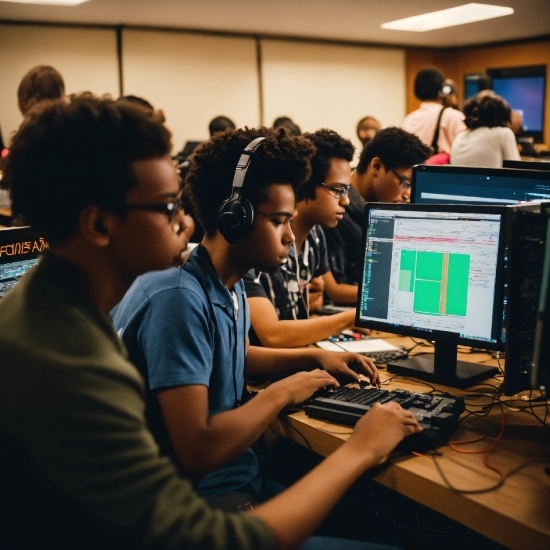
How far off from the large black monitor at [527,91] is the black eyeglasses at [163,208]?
8880 mm

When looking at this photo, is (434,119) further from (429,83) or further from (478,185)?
(478,185)

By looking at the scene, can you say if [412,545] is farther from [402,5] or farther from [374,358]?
[402,5]

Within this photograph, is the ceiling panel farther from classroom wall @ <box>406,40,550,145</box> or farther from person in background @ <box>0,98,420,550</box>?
person in background @ <box>0,98,420,550</box>

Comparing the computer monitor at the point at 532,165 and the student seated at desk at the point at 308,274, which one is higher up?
the computer monitor at the point at 532,165

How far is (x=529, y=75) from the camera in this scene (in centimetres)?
893

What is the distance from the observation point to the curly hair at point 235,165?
158 centimetres

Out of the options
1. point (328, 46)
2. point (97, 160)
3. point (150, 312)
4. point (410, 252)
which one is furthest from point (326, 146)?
point (328, 46)

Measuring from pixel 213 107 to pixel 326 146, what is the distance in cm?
576

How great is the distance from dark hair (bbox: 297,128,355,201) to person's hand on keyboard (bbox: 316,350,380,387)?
2.74 ft

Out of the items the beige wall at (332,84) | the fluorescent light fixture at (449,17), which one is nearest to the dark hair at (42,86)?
the fluorescent light fixture at (449,17)

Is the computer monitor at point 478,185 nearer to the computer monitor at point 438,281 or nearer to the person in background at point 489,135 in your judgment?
the computer monitor at point 438,281

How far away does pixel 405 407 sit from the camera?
4.71 ft

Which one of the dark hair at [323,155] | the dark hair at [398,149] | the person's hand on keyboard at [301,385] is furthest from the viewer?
the dark hair at [398,149]

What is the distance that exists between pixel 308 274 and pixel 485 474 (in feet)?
4.21
